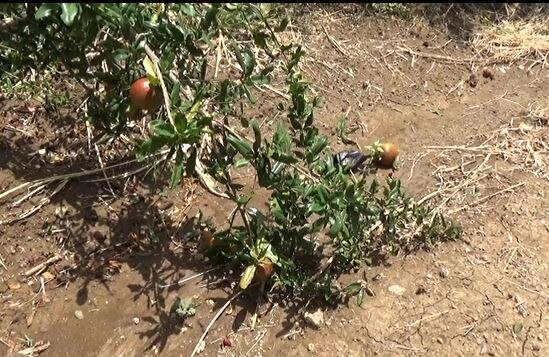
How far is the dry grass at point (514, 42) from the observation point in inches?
175

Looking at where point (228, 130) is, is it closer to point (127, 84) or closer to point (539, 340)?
point (127, 84)

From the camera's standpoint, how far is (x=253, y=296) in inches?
113

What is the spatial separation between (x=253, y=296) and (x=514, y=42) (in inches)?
110

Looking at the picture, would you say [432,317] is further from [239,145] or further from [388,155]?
[239,145]

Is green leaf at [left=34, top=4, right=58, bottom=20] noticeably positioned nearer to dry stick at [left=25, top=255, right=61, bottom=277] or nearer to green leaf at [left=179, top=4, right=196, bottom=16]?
green leaf at [left=179, top=4, right=196, bottom=16]

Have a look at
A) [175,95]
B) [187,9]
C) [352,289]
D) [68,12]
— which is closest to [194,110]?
[175,95]

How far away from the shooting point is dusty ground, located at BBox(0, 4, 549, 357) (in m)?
2.76

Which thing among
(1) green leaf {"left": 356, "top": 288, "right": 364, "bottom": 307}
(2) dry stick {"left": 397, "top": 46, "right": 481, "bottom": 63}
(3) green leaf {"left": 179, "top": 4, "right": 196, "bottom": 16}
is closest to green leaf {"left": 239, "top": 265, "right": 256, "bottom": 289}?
(1) green leaf {"left": 356, "top": 288, "right": 364, "bottom": 307}

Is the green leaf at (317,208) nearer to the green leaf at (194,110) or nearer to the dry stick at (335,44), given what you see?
the green leaf at (194,110)

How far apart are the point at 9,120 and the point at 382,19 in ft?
8.33

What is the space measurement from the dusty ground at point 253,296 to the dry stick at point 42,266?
2 cm

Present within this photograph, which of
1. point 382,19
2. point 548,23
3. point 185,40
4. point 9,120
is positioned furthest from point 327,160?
point 548,23

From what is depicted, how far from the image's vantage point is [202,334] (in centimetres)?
276

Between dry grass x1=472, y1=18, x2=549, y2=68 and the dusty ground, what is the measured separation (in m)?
0.79
